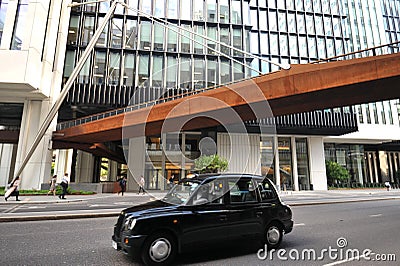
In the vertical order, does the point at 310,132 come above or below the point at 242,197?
above

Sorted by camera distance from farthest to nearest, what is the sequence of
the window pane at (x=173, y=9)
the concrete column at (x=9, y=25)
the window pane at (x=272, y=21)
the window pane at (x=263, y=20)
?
1. the window pane at (x=272, y=21)
2. the window pane at (x=263, y=20)
3. the window pane at (x=173, y=9)
4. the concrete column at (x=9, y=25)

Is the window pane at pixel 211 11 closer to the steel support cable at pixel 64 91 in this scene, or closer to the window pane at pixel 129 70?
the window pane at pixel 129 70

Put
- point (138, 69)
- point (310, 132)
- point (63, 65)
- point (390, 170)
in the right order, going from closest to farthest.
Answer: point (63, 65), point (138, 69), point (310, 132), point (390, 170)

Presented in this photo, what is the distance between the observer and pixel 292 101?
1598 cm

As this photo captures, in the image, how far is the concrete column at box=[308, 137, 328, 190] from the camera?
3531 cm

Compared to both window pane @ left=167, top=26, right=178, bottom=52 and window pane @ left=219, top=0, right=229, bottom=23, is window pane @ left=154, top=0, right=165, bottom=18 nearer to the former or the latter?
window pane @ left=167, top=26, right=178, bottom=52

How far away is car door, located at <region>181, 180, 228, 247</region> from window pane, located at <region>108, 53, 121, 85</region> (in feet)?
94.2

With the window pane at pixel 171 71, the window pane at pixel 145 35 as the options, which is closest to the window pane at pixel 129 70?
the window pane at pixel 145 35

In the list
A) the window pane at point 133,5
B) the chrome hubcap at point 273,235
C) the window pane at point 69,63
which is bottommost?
the chrome hubcap at point 273,235

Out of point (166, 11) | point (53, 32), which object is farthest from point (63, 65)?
point (166, 11)

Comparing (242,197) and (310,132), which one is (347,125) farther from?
(242,197)

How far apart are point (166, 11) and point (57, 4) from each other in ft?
44.8

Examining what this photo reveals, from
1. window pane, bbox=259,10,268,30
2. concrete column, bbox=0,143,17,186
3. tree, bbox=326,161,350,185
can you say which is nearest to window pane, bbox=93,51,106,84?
concrete column, bbox=0,143,17,186

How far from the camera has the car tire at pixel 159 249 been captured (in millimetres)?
4293
